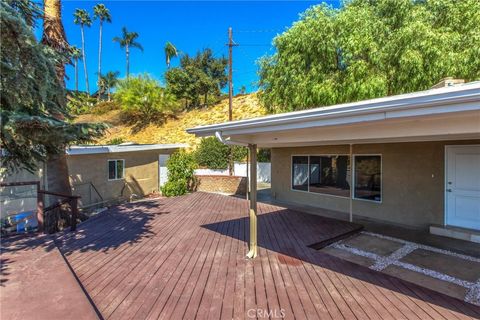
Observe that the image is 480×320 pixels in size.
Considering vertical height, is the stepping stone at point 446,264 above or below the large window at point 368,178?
below

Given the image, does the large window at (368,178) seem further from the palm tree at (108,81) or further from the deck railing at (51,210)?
the palm tree at (108,81)

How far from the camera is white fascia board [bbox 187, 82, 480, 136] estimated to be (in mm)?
2014

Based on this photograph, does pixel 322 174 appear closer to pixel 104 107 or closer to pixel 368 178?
pixel 368 178

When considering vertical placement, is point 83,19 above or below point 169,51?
above

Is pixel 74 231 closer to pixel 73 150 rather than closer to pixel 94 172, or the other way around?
pixel 73 150

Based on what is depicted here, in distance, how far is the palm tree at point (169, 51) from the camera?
32.0 m

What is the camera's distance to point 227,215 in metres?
7.62

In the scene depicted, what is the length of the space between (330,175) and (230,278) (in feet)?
19.4

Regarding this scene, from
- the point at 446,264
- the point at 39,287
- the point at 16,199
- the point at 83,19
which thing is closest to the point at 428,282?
the point at 446,264

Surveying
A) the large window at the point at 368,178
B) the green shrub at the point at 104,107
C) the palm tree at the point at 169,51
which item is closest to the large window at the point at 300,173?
the large window at the point at 368,178

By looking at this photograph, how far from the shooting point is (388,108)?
237 cm

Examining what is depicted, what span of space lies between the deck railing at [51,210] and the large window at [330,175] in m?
6.88

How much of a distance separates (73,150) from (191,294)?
27.3 feet

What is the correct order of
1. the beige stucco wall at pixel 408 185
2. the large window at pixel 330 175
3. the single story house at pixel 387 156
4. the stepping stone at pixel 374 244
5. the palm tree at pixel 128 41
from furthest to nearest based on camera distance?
the palm tree at pixel 128 41, the large window at pixel 330 175, the beige stucco wall at pixel 408 185, the stepping stone at pixel 374 244, the single story house at pixel 387 156
